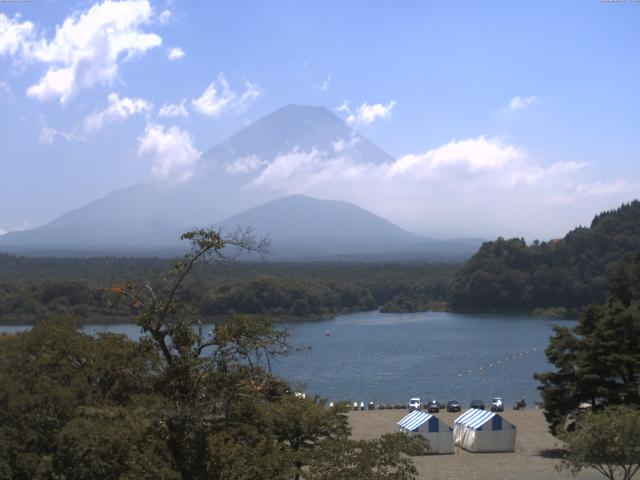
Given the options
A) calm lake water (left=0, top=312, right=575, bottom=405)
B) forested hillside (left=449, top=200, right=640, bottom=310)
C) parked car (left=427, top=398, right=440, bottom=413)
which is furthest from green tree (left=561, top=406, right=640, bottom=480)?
forested hillside (left=449, top=200, right=640, bottom=310)

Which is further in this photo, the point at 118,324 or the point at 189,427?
the point at 118,324

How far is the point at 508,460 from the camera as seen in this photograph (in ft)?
45.4

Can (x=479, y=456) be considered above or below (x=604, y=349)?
below

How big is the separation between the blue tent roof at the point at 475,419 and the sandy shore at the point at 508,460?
50 cm

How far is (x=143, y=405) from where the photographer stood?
18.9 ft

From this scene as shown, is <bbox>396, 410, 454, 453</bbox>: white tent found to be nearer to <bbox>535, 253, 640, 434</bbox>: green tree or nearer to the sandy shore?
the sandy shore

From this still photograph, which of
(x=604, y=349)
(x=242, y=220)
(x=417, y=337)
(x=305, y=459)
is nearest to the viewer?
(x=305, y=459)

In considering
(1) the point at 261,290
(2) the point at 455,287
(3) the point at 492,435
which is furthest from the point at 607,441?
(2) the point at 455,287

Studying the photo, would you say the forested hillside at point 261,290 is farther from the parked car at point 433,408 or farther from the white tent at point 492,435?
the white tent at point 492,435

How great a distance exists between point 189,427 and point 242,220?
633 ft

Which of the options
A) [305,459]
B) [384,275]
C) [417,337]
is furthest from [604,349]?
[384,275]

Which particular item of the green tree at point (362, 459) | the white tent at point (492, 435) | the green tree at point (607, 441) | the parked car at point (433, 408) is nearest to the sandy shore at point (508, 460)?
the white tent at point (492, 435)

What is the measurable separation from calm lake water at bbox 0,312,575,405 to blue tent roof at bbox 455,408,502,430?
4359mm

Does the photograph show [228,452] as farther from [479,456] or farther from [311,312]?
[311,312]
